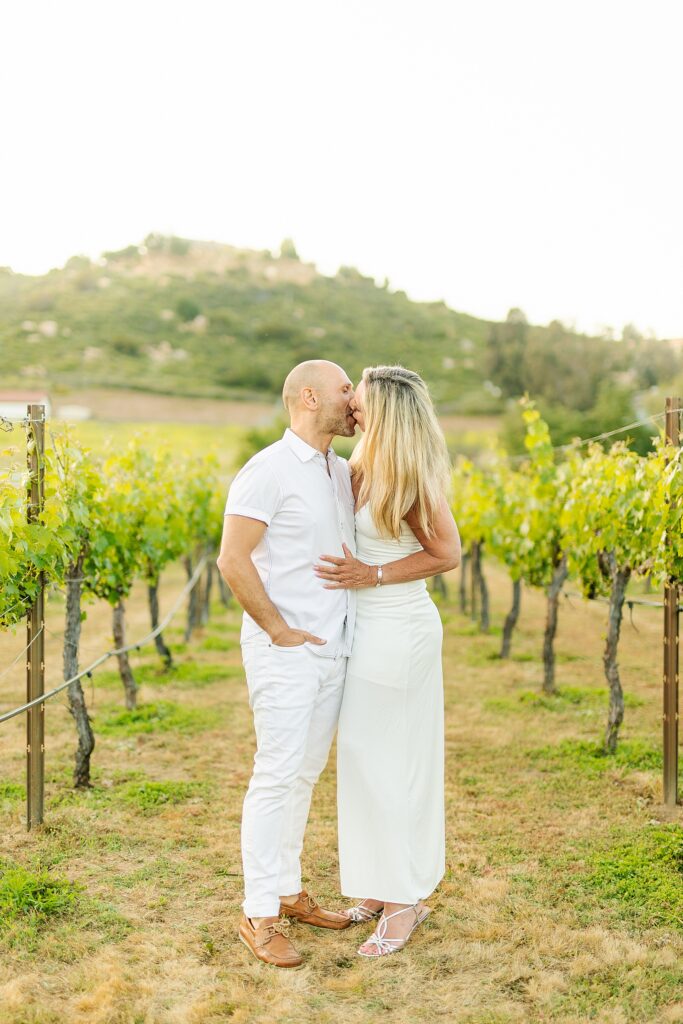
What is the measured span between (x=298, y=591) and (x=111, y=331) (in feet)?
172

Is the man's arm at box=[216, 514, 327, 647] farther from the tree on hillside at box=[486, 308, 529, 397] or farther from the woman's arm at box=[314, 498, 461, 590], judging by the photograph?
the tree on hillside at box=[486, 308, 529, 397]

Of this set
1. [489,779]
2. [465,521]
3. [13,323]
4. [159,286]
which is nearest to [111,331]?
[13,323]

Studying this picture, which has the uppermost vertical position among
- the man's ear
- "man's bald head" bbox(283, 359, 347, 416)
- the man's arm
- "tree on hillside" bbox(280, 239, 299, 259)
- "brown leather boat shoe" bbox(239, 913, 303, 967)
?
"tree on hillside" bbox(280, 239, 299, 259)

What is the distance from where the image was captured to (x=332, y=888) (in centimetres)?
381

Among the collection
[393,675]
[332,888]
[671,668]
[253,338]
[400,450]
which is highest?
[253,338]

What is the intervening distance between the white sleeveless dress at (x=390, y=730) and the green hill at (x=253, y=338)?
108 feet

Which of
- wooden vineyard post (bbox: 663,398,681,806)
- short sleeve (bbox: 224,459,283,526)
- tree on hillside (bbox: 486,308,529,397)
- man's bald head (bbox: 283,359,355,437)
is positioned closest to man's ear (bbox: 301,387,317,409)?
man's bald head (bbox: 283,359,355,437)

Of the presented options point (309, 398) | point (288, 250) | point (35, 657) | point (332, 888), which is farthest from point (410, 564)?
point (288, 250)

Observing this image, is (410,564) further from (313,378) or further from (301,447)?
(313,378)

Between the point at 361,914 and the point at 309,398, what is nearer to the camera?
the point at 309,398

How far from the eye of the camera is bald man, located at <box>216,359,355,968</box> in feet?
10.1

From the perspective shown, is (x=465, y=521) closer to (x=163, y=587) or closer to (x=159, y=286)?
(x=163, y=587)

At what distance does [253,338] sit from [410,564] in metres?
55.8

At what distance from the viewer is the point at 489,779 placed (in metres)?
5.39
